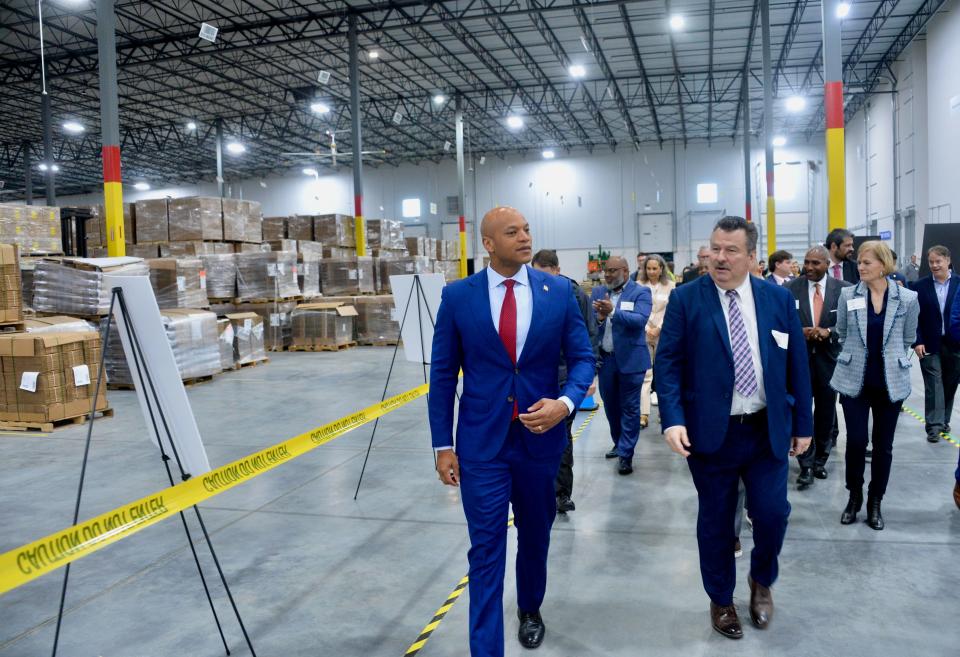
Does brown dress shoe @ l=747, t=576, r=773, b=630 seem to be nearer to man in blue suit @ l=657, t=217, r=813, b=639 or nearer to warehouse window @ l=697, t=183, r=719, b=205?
man in blue suit @ l=657, t=217, r=813, b=639

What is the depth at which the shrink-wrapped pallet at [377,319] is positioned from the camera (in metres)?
17.4

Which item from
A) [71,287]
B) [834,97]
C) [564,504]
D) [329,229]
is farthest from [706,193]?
[564,504]

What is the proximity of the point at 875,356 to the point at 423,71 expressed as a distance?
22.5m

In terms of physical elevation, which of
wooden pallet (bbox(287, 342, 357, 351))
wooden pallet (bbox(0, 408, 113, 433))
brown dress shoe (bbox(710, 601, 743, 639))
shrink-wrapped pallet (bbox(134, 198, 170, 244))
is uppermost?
shrink-wrapped pallet (bbox(134, 198, 170, 244))

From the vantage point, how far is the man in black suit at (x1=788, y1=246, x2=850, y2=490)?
510cm

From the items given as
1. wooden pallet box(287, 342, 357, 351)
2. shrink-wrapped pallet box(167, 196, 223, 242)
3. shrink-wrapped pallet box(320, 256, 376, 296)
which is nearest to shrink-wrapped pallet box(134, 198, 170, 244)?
shrink-wrapped pallet box(167, 196, 223, 242)

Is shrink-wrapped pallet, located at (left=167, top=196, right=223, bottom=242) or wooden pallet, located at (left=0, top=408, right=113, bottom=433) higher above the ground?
shrink-wrapped pallet, located at (left=167, top=196, right=223, bottom=242)

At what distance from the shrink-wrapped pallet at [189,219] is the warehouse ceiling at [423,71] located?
484cm

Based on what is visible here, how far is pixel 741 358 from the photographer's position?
294 cm

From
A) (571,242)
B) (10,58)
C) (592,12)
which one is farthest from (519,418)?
(571,242)

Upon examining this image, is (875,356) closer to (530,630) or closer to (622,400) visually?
(622,400)

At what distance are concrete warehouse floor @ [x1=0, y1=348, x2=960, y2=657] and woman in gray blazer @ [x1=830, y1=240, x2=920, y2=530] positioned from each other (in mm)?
525

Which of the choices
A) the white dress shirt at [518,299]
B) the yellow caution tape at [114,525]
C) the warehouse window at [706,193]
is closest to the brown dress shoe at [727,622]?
the white dress shirt at [518,299]

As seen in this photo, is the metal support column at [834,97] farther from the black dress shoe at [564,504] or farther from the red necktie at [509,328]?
the red necktie at [509,328]
